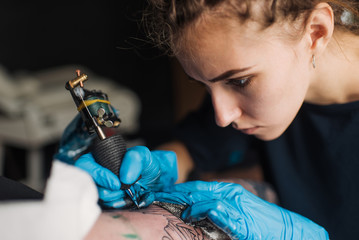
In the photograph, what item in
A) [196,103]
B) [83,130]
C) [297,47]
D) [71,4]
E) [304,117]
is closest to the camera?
[297,47]

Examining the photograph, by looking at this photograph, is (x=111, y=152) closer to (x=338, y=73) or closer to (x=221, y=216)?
(x=221, y=216)

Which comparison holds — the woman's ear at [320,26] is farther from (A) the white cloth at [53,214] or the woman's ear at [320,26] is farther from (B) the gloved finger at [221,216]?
(A) the white cloth at [53,214]

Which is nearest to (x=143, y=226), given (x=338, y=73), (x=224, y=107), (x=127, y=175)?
(x=127, y=175)

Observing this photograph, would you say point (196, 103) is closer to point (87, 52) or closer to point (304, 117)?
point (87, 52)

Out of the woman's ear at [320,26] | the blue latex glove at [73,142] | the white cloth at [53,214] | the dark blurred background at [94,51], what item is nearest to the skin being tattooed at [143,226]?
the white cloth at [53,214]

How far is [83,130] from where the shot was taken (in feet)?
3.45

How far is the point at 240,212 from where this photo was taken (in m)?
0.91

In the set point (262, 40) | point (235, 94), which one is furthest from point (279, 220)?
point (262, 40)

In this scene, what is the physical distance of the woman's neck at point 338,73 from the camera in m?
1.09

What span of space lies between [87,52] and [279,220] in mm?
2720

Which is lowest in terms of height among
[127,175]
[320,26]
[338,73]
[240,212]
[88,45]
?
[240,212]

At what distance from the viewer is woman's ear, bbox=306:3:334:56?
3.01 ft

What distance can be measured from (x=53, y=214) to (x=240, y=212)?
462 mm

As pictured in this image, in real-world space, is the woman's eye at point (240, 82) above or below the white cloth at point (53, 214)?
above
